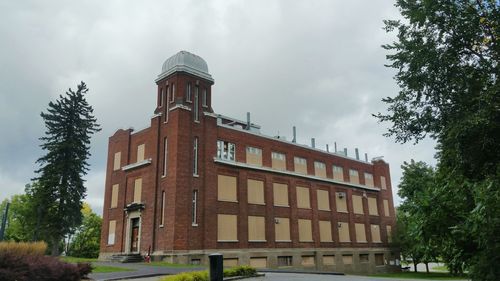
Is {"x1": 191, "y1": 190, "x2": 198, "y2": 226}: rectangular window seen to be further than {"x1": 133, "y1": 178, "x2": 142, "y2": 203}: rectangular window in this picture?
No

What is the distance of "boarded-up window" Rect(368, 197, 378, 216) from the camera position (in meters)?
48.5

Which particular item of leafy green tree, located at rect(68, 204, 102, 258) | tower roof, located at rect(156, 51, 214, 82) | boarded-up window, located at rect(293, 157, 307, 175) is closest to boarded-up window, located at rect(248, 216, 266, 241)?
boarded-up window, located at rect(293, 157, 307, 175)

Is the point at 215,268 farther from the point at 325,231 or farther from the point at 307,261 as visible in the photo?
the point at 325,231

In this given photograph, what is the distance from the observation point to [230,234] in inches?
1278

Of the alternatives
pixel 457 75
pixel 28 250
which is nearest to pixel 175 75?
pixel 28 250

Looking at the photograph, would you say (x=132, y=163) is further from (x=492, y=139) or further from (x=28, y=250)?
(x=492, y=139)

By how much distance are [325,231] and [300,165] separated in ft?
23.5

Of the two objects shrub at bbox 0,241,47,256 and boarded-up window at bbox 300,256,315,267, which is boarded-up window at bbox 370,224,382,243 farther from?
shrub at bbox 0,241,47,256

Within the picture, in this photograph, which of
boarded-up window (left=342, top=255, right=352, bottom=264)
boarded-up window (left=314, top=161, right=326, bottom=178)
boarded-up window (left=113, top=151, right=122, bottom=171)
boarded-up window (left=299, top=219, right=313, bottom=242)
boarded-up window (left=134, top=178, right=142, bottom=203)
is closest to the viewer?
boarded-up window (left=134, top=178, right=142, bottom=203)

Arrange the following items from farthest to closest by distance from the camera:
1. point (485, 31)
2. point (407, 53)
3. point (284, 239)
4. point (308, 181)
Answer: point (308, 181) → point (284, 239) → point (407, 53) → point (485, 31)

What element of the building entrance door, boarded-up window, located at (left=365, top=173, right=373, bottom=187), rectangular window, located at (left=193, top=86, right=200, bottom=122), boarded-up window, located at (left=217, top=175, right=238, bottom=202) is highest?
rectangular window, located at (left=193, top=86, right=200, bottom=122)

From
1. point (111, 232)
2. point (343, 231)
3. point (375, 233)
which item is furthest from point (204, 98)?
point (375, 233)

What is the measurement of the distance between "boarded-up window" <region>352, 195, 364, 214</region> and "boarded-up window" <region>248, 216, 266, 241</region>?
49.2 ft

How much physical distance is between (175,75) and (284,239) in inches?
674
